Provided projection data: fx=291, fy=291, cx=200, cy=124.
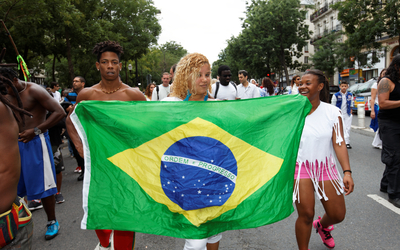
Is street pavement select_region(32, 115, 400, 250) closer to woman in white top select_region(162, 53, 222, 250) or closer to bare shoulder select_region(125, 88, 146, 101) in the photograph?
woman in white top select_region(162, 53, 222, 250)

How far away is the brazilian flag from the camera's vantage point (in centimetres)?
221

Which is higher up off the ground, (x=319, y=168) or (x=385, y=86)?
(x=385, y=86)

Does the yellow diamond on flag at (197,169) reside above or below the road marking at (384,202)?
above

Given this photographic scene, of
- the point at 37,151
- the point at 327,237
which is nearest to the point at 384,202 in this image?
the point at 327,237

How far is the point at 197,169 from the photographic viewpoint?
Answer: 2.21 m

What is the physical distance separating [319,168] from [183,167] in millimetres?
1384

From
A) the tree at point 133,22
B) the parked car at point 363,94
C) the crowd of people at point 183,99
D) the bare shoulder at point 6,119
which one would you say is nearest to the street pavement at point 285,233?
the crowd of people at point 183,99

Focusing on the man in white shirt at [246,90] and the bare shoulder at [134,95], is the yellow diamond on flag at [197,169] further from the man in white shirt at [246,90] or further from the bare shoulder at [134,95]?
the man in white shirt at [246,90]

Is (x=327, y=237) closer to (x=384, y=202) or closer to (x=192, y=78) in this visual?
(x=384, y=202)

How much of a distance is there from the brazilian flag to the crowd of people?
23 cm

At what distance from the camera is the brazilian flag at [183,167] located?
86.8 inches

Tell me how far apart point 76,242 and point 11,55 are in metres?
16.7

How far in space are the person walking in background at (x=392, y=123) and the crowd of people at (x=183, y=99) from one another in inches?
0.5

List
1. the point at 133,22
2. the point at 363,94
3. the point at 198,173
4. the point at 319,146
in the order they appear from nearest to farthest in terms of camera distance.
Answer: the point at 198,173
the point at 319,146
the point at 363,94
the point at 133,22
